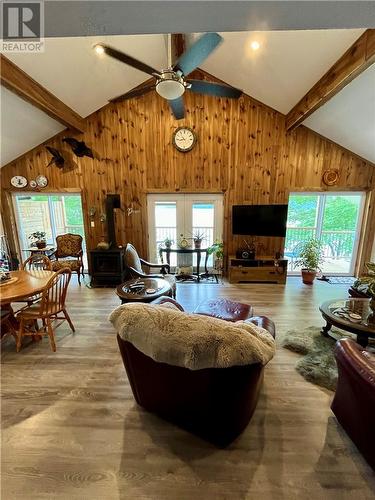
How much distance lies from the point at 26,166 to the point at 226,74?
175 inches

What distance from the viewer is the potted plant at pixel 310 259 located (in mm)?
4945

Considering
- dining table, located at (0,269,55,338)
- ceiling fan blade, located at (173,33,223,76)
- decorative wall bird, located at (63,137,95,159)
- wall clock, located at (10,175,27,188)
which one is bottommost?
dining table, located at (0,269,55,338)

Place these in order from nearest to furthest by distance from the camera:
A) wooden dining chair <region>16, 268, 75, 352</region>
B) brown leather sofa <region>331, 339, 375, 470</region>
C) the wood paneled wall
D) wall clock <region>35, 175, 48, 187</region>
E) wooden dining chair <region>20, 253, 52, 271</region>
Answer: brown leather sofa <region>331, 339, 375, 470</region>, wooden dining chair <region>16, 268, 75, 352</region>, wooden dining chair <region>20, 253, 52, 271</region>, the wood paneled wall, wall clock <region>35, 175, 48, 187</region>

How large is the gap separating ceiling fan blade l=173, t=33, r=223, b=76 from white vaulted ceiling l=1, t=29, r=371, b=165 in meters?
0.69

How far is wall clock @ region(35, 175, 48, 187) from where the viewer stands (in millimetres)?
5074

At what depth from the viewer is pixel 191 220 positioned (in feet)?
17.4

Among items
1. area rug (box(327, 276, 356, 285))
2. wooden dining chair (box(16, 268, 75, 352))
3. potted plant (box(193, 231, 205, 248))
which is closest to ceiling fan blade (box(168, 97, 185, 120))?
potted plant (box(193, 231, 205, 248))

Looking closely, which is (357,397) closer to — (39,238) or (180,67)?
(180,67)

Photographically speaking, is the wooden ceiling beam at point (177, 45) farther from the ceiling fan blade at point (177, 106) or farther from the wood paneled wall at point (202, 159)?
the wood paneled wall at point (202, 159)

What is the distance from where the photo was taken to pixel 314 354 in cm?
260

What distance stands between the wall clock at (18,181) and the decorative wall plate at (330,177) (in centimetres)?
634

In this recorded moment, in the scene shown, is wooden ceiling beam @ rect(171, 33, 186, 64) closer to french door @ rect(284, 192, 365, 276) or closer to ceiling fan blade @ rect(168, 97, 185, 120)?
ceiling fan blade @ rect(168, 97, 185, 120)

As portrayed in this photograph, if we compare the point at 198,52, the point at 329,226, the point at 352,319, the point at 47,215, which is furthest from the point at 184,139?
the point at 352,319

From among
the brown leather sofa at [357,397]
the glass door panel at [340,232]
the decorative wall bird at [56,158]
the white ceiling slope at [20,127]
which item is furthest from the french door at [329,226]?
the white ceiling slope at [20,127]
